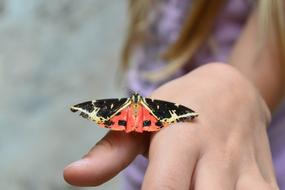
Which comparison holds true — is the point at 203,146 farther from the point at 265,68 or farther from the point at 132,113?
the point at 265,68

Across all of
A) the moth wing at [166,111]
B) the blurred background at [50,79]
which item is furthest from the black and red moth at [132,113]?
the blurred background at [50,79]

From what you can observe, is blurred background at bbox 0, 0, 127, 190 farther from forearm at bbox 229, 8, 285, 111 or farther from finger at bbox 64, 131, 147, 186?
finger at bbox 64, 131, 147, 186

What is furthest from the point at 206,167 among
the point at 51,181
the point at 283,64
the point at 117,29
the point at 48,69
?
the point at 117,29

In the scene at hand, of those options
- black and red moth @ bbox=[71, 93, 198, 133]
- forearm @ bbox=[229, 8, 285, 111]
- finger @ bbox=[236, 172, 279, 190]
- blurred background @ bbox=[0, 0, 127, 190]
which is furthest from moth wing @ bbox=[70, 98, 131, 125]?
blurred background @ bbox=[0, 0, 127, 190]

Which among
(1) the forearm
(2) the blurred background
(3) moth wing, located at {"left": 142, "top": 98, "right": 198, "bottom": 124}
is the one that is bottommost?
(3) moth wing, located at {"left": 142, "top": 98, "right": 198, "bottom": 124}

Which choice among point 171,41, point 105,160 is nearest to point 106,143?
point 105,160

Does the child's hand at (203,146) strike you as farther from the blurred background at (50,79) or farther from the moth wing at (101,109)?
the blurred background at (50,79)

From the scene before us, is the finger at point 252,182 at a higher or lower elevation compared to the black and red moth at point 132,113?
lower
